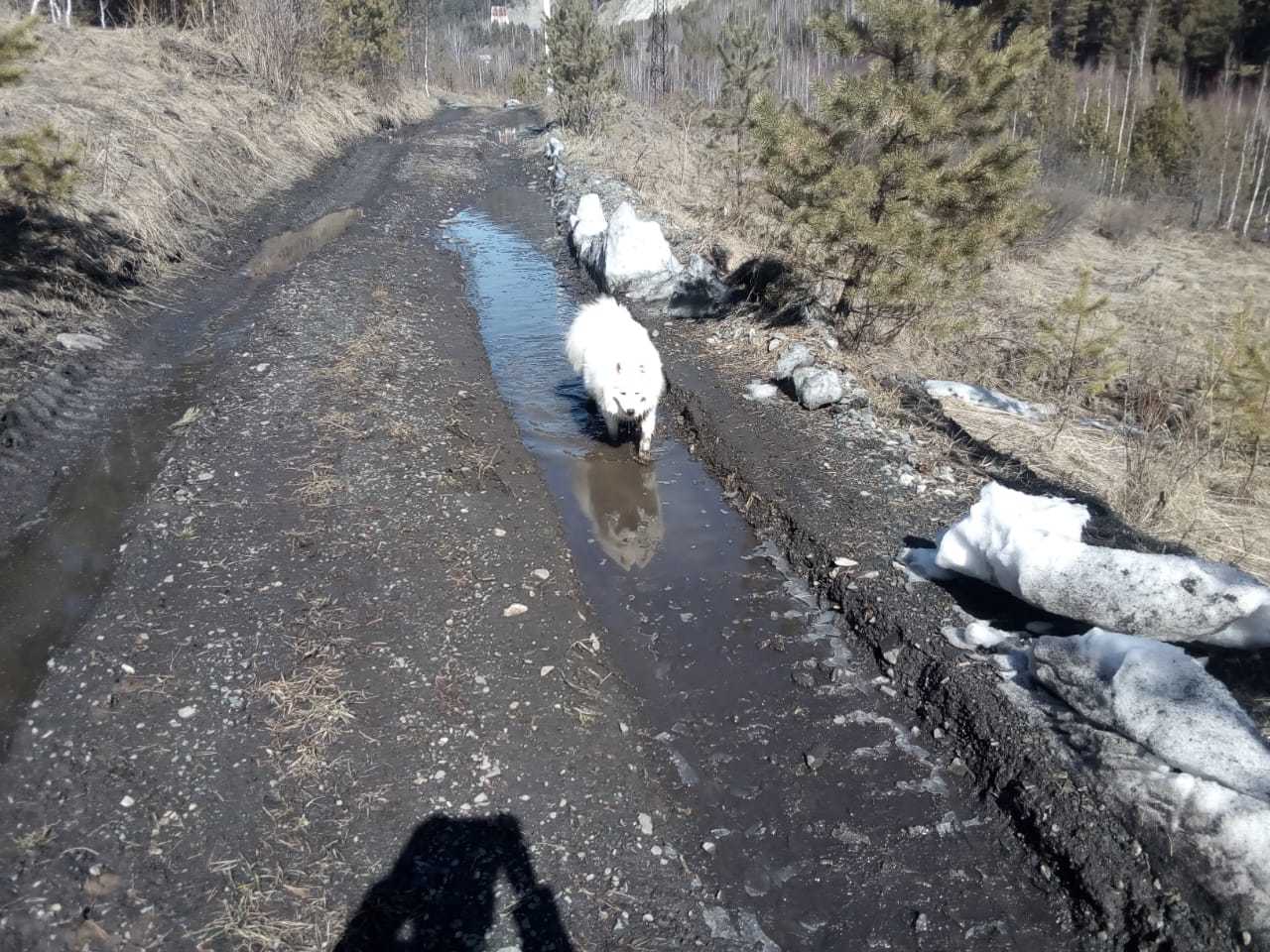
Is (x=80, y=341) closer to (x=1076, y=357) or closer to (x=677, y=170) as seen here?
(x=1076, y=357)

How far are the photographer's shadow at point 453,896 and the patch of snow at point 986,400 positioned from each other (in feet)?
18.7

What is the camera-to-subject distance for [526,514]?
17.5ft

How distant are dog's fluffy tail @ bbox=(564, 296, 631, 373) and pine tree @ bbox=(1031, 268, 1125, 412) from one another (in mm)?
4201

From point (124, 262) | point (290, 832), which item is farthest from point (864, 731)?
point (124, 262)

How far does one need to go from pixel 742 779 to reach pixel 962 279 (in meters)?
5.16

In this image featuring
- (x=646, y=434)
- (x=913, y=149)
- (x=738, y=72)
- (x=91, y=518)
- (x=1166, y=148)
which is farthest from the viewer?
(x=1166, y=148)

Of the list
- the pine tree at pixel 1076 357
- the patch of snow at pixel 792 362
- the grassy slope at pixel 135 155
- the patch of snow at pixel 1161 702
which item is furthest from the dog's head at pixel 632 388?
the grassy slope at pixel 135 155

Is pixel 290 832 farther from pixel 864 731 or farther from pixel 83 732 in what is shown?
pixel 864 731

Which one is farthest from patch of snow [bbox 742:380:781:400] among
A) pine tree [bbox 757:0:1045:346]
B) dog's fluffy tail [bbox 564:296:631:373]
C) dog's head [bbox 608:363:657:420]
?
dog's head [bbox 608:363:657:420]

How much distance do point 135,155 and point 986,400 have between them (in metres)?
12.2

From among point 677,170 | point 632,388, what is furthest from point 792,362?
point 677,170

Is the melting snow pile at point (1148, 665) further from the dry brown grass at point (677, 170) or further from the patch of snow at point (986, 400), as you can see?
the dry brown grass at point (677, 170)

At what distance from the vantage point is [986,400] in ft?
23.5

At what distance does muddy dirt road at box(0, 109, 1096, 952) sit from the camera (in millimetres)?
2818
